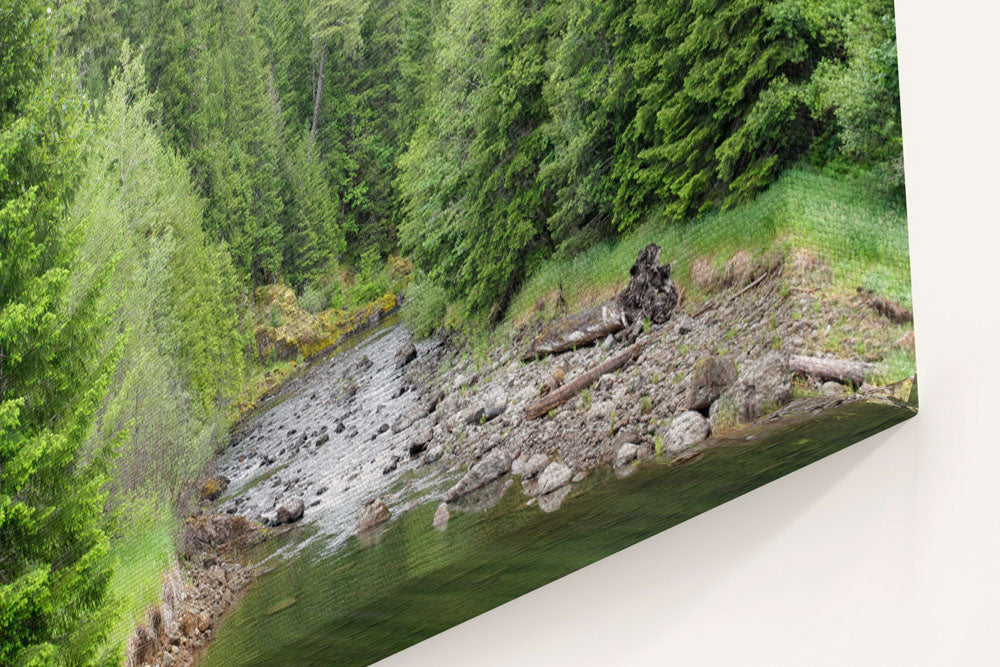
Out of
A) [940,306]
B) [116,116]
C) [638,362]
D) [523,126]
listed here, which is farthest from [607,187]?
[116,116]

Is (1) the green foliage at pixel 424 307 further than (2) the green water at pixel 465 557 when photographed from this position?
Yes

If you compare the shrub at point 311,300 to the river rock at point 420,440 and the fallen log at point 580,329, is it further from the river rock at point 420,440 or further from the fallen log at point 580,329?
the fallen log at point 580,329

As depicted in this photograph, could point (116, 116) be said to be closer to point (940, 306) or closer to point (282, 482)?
point (282, 482)

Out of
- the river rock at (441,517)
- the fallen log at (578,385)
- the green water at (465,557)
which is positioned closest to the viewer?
the green water at (465,557)

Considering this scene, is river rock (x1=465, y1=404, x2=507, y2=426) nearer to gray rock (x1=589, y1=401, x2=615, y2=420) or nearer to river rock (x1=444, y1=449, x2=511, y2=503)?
river rock (x1=444, y1=449, x2=511, y2=503)

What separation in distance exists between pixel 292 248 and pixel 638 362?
5.41ft

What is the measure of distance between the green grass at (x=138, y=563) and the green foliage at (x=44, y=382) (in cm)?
6

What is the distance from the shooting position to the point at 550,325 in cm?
445

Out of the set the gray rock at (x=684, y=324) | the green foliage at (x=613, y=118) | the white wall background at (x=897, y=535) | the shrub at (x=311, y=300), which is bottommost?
the white wall background at (x=897, y=535)

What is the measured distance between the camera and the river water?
411cm

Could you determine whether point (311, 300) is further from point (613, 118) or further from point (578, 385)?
point (613, 118)

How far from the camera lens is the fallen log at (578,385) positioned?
14.2ft

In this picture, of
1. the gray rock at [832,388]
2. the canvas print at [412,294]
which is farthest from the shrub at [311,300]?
the gray rock at [832,388]

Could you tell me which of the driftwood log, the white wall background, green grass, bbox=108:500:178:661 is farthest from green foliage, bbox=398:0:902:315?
green grass, bbox=108:500:178:661
